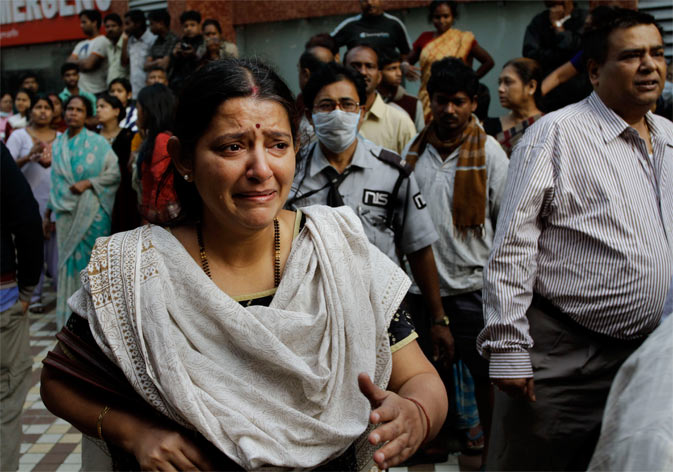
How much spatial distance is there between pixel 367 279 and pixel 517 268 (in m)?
1.11

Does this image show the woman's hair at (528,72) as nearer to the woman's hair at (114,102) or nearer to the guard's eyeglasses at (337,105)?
the guard's eyeglasses at (337,105)

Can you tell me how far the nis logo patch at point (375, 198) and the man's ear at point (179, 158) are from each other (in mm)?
1560

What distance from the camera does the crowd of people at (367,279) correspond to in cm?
163

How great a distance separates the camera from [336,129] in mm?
3412

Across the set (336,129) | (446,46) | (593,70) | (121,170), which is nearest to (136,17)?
(121,170)

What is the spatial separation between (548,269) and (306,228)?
4.20 ft

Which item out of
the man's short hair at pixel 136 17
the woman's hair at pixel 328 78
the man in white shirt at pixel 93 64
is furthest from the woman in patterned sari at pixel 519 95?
the man in white shirt at pixel 93 64

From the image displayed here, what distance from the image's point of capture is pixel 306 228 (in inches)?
72.6

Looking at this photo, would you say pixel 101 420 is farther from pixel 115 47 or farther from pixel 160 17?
pixel 115 47

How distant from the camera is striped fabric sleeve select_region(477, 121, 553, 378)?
8.81 feet

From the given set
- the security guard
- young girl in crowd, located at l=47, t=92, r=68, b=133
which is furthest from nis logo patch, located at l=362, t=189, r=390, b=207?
young girl in crowd, located at l=47, t=92, r=68, b=133

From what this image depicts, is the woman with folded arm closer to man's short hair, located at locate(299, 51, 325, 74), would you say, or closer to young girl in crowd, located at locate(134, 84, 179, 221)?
young girl in crowd, located at locate(134, 84, 179, 221)

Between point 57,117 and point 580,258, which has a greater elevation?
point 57,117

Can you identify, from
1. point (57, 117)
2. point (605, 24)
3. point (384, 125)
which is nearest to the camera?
point (605, 24)
